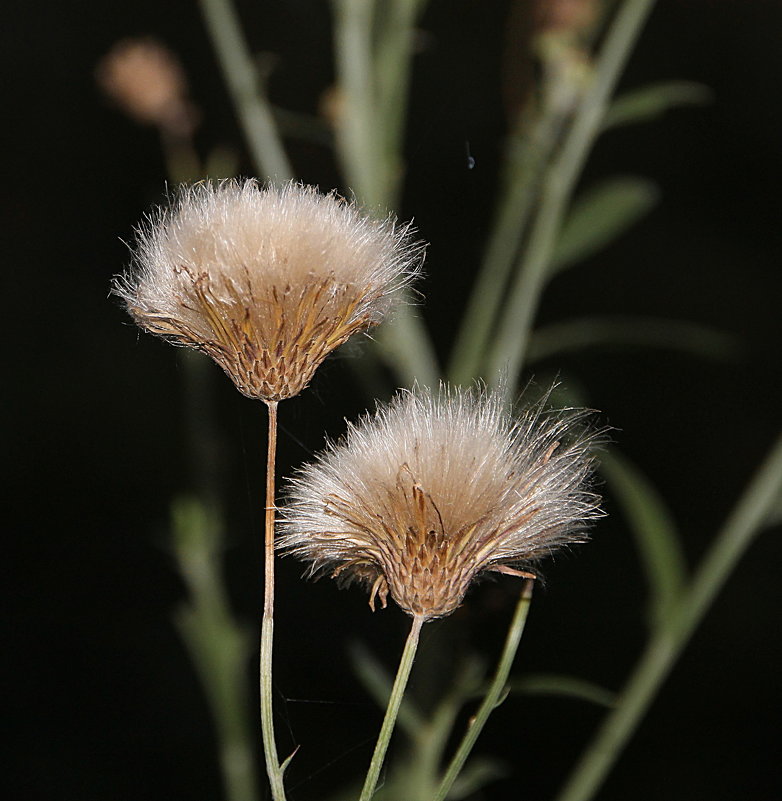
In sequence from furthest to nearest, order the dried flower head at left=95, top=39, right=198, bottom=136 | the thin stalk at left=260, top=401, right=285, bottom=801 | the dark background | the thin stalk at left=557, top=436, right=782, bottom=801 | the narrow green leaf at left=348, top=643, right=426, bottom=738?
the dark background → the dried flower head at left=95, top=39, right=198, bottom=136 → the thin stalk at left=557, top=436, right=782, bottom=801 → the narrow green leaf at left=348, top=643, right=426, bottom=738 → the thin stalk at left=260, top=401, right=285, bottom=801

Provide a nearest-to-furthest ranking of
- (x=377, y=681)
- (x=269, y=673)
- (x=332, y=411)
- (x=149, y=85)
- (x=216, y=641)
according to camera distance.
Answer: (x=269, y=673), (x=377, y=681), (x=216, y=641), (x=149, y=85), (x=332, y=411)

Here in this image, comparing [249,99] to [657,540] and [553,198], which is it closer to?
[553,198]

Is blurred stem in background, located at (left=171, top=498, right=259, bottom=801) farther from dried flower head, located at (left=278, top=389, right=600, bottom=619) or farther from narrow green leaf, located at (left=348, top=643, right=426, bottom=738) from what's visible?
dried flower head, located at (left=278, top=389, right=600, bottom=619)

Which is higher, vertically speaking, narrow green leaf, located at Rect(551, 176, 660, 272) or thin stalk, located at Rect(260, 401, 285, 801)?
narrow green leaf, located at Rect(551, 176, 660, 272)

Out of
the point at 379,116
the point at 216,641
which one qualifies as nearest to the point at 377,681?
the point at 216,641

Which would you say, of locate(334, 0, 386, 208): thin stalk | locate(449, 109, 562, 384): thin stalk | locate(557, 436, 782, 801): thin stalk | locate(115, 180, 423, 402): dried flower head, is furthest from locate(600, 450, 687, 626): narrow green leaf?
locate(115, 180, 423, 402): dried flower head

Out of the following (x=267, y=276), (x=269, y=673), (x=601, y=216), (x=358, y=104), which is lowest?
(x=269, y=673)
